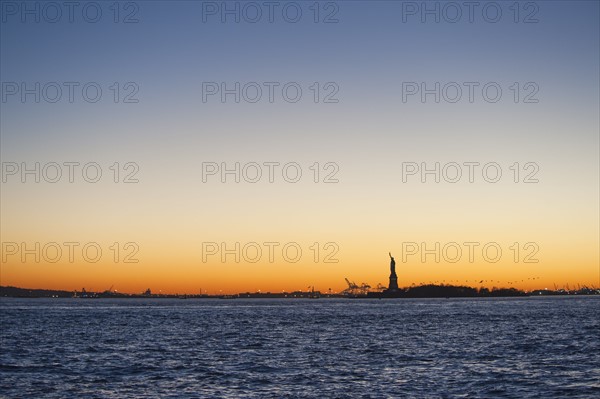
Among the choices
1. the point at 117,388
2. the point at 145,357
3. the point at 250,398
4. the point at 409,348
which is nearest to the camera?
the point at 250,398

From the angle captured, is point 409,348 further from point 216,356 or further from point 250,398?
point 250,398

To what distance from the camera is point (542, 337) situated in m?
84.3

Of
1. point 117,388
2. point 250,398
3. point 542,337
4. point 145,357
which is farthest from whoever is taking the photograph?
point 542,337

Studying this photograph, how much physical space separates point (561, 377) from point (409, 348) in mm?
24258

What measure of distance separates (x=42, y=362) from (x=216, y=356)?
14735 millimetres

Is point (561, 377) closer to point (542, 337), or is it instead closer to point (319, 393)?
point (319, 393)

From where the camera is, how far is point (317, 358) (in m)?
61.7

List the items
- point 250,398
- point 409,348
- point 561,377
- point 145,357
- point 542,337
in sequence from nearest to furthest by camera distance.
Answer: point 250,398 < point 561,377 < point 145,357 < point 409,348 < point 542,337

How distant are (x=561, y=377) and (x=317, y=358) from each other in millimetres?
21069

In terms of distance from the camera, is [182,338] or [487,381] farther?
[182,338]

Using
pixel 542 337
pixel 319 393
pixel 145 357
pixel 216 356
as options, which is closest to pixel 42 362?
pixel 145 357

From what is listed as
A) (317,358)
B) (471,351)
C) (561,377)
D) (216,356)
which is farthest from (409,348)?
(561,377)

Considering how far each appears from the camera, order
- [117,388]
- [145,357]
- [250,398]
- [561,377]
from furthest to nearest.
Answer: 1. [145,357]
2. [561,377]
3. [117,388]
4. [250,398]

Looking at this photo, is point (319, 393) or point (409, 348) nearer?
point (319, 393)
